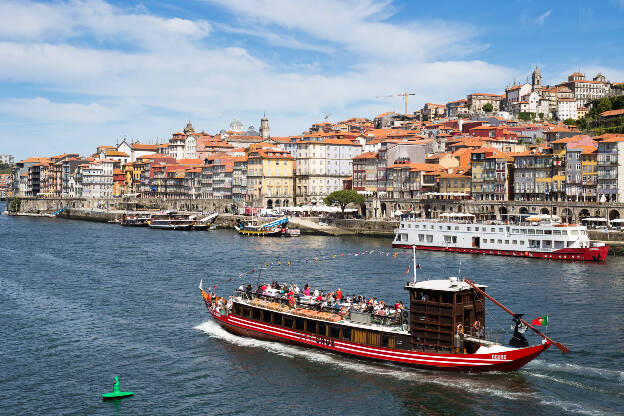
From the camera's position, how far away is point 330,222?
336 feet

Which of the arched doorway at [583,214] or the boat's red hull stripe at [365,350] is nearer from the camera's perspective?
the boat's red hull stripe at [365,350]

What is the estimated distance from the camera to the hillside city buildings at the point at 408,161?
89.2 metres

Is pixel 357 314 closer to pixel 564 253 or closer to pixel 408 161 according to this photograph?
pixel 564 253

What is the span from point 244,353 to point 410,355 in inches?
309

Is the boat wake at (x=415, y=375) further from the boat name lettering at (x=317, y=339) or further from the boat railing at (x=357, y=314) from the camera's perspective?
the boat railing at (x=357, y=314)

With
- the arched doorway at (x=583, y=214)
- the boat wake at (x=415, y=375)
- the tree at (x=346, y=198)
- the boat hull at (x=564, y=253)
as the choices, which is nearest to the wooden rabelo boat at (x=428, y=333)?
the boat wake at (x=415, y=375)

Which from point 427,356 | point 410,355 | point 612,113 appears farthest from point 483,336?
point 612,113

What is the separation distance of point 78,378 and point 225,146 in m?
148

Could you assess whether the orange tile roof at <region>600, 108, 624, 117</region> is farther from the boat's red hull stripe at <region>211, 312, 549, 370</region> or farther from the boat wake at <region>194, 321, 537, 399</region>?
the boat wake at <region>194, 321, 537, 399</region>

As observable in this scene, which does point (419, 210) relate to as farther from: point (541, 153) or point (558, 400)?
point (558, 400)

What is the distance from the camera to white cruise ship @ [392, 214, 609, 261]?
6475cm

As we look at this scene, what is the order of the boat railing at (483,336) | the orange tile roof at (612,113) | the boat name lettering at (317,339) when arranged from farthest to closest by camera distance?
the orange tile roof at (612,113) → the boat name lettering at (317,339) → the boat railing at (483,336)

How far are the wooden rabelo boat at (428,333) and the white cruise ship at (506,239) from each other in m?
30.0

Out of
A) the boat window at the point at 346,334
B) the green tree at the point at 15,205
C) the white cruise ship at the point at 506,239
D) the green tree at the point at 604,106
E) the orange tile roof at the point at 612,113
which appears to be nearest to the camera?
the boat window at the point at 346,334
